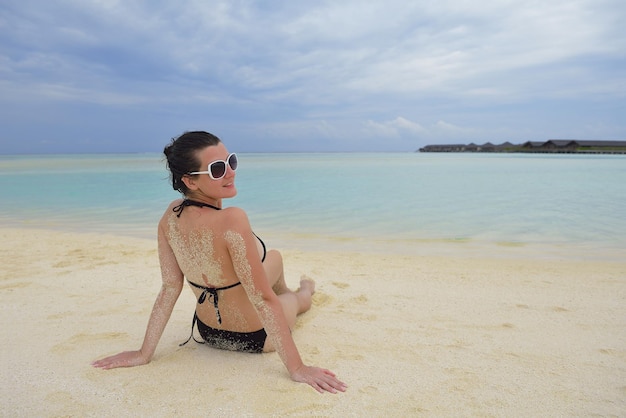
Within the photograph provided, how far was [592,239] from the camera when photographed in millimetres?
8742

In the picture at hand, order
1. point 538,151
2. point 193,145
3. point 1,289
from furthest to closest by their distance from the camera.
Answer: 1. point 538,151
2. point 1,289
3. point 193,145

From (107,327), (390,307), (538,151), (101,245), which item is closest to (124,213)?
(101,245)

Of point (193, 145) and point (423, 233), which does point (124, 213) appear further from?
point (193, 145)

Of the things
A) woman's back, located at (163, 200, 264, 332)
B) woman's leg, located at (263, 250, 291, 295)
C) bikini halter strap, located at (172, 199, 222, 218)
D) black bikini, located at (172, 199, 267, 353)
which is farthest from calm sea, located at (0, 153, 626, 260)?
bikini halter strap, located at (172, 199, 222, 218)

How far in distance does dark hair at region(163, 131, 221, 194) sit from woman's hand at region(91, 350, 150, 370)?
135cm

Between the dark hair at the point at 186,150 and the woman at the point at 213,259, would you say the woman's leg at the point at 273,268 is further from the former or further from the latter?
the dark hair at the point at 186,150

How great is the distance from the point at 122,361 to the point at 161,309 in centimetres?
46

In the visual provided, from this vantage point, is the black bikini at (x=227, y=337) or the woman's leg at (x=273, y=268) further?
the woman's leg at (x=273, y=268)

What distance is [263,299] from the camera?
2705 mm

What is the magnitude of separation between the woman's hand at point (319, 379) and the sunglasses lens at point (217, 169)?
4.42 feet

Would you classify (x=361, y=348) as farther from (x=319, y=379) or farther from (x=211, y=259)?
(x=211, y=259)

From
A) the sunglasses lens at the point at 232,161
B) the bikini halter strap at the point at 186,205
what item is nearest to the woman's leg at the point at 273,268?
the bikini halter strap at the point at 186,205

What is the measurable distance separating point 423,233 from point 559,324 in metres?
5.71

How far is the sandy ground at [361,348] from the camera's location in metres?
2.56
